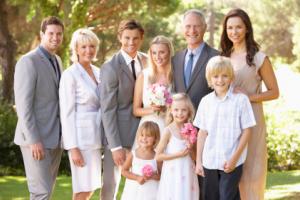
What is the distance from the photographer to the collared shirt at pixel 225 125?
18.2 ft

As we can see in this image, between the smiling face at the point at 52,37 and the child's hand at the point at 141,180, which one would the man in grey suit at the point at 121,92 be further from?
the smiling face at the point at 52,37

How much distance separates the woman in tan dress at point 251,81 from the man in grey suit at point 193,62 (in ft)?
1.09

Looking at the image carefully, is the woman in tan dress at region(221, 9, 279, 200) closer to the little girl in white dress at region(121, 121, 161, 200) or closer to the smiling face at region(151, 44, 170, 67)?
the smiling face at region(151, 44, 170, 67)

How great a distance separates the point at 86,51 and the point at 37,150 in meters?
1.06

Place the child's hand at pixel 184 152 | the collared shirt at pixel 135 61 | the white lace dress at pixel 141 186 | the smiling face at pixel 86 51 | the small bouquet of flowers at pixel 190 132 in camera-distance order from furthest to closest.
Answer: the collared shirt at pixel 135 61 → the smiling face at pixel 86 51 → the white lace dress at pixel 141 186 → the child's hand at pixel 184 152 → the small bouquet of flowers at pixel 190 132

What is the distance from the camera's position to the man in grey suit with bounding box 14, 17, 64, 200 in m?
6.18

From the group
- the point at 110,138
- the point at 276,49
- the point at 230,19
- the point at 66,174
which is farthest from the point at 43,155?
the point at 276,49

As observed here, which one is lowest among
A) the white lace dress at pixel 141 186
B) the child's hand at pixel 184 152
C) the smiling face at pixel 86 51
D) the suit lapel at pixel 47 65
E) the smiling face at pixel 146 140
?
the white lace dress at pixel 141 186

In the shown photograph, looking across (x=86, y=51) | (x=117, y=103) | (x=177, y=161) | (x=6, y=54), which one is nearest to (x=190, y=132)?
(x=177, y=161)

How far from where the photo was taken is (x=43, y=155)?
6.25 meters

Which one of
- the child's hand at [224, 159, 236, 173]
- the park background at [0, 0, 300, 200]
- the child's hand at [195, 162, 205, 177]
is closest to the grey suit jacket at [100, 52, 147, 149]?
the child's hand at [195, 162, 205, 177]

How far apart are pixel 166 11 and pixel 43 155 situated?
1155 centimetres

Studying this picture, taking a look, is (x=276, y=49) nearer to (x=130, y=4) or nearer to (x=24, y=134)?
(x=130, y=4)

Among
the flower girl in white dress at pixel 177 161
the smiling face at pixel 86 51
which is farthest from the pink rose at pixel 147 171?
the smiling face at pixel 86 51
